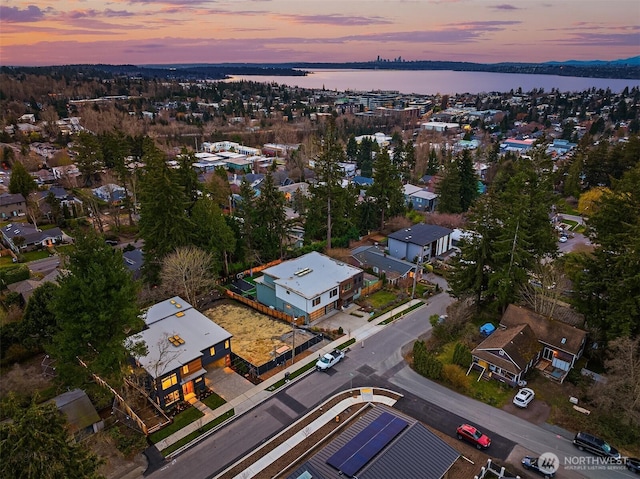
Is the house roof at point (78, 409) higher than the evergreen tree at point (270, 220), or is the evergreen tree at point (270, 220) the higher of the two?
the evergreen tree at point (270, 220)

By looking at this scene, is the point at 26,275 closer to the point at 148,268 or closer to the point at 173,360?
the point at 148,268

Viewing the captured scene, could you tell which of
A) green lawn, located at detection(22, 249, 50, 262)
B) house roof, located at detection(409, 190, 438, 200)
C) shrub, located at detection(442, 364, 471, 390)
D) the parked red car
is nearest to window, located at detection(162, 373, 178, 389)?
the parked red car

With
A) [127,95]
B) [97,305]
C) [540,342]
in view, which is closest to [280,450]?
[97,305]

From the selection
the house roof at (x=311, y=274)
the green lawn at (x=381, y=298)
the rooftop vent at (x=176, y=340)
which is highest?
the rooftop vent at (x=176, y=340)

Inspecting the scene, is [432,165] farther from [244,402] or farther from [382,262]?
[244,402]

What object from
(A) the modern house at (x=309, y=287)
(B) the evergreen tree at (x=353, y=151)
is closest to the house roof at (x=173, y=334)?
(A) the modern house at (x=309, y=287)

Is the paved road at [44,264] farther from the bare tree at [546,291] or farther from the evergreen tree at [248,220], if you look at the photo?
the bare tree at [546,291]
